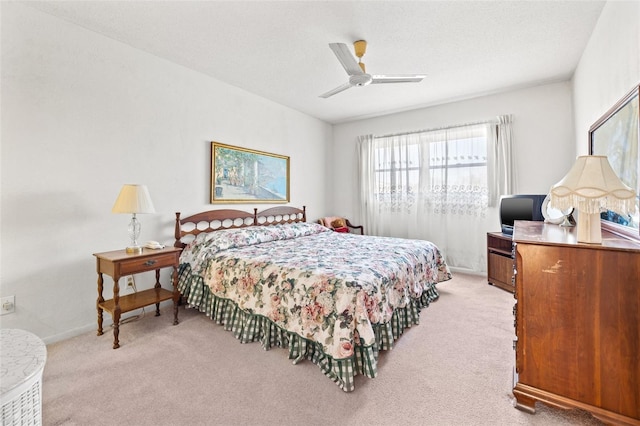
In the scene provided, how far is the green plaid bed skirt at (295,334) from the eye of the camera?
72.8 inches

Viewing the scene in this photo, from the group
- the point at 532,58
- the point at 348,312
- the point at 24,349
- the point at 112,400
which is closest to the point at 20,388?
the point at 24,349

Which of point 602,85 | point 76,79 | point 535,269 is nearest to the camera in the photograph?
point 535,269

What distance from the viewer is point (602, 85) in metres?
2.37

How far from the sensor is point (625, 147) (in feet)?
5.73

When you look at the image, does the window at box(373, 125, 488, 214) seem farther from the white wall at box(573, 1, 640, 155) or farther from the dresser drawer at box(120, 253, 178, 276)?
the dresser drawer at box(120, 253, 178, 276)

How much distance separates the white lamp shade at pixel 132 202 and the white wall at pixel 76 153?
0.37m

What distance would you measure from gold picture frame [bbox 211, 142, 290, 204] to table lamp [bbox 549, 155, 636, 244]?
3.41 m

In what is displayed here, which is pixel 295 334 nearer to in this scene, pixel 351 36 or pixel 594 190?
pixel 594 190

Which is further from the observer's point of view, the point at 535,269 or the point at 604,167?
the point at 535,269

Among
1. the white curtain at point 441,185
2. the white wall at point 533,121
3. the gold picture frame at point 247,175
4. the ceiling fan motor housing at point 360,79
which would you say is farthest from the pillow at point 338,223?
the ceiling fan motor housing at point 360,79

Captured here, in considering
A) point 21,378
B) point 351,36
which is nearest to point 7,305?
point 21,378

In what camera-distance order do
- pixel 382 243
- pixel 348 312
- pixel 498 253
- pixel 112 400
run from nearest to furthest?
pixel 112 400 → pixel 348 312 → pixel 382 243 → pixel 498 253

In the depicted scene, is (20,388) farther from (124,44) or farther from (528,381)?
(124,44)

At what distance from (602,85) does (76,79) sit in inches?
180
